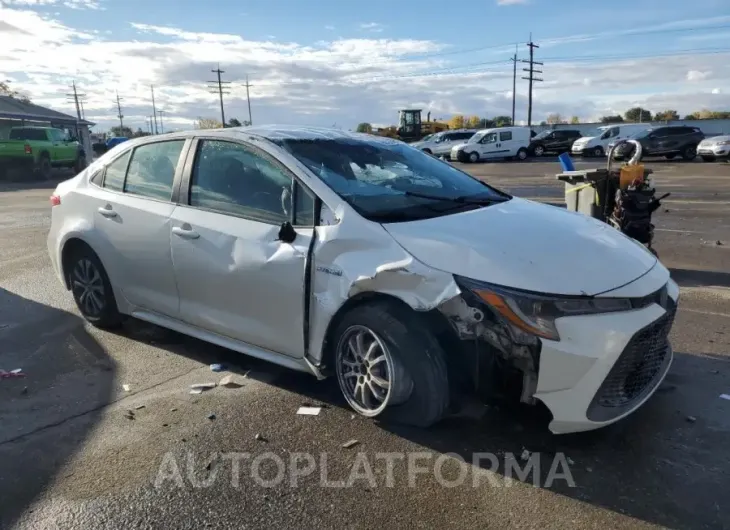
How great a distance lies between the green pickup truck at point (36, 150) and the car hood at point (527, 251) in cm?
2697

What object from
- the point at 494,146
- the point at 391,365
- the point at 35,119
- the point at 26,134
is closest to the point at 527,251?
the point at 391,365

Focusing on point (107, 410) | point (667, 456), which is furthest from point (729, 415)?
point (107, 410)

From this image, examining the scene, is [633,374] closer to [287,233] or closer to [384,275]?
[384,275]

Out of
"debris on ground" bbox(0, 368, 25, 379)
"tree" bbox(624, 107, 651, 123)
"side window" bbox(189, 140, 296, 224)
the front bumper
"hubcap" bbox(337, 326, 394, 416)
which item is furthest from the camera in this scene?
"tree" bbox(624, 107, 651, 123)

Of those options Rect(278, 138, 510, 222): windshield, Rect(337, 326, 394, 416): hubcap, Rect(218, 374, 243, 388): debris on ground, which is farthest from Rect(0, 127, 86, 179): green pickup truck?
Rect(337, 326, 394, 416): hubcap

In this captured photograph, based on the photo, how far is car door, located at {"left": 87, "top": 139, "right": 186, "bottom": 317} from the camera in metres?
4.56

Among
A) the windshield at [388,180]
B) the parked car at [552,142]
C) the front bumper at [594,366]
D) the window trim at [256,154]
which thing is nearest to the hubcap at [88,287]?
the window trim at [256,154]

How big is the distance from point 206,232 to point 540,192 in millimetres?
14811

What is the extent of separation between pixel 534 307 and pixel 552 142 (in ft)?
129

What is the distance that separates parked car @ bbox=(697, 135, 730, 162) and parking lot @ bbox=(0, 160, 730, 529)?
87.4 ft

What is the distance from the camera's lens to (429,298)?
323cm

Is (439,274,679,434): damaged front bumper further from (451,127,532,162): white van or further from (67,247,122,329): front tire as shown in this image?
(451,127,532,162): white van

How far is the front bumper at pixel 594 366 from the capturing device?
9.89 feet

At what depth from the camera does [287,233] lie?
12.3 ft
